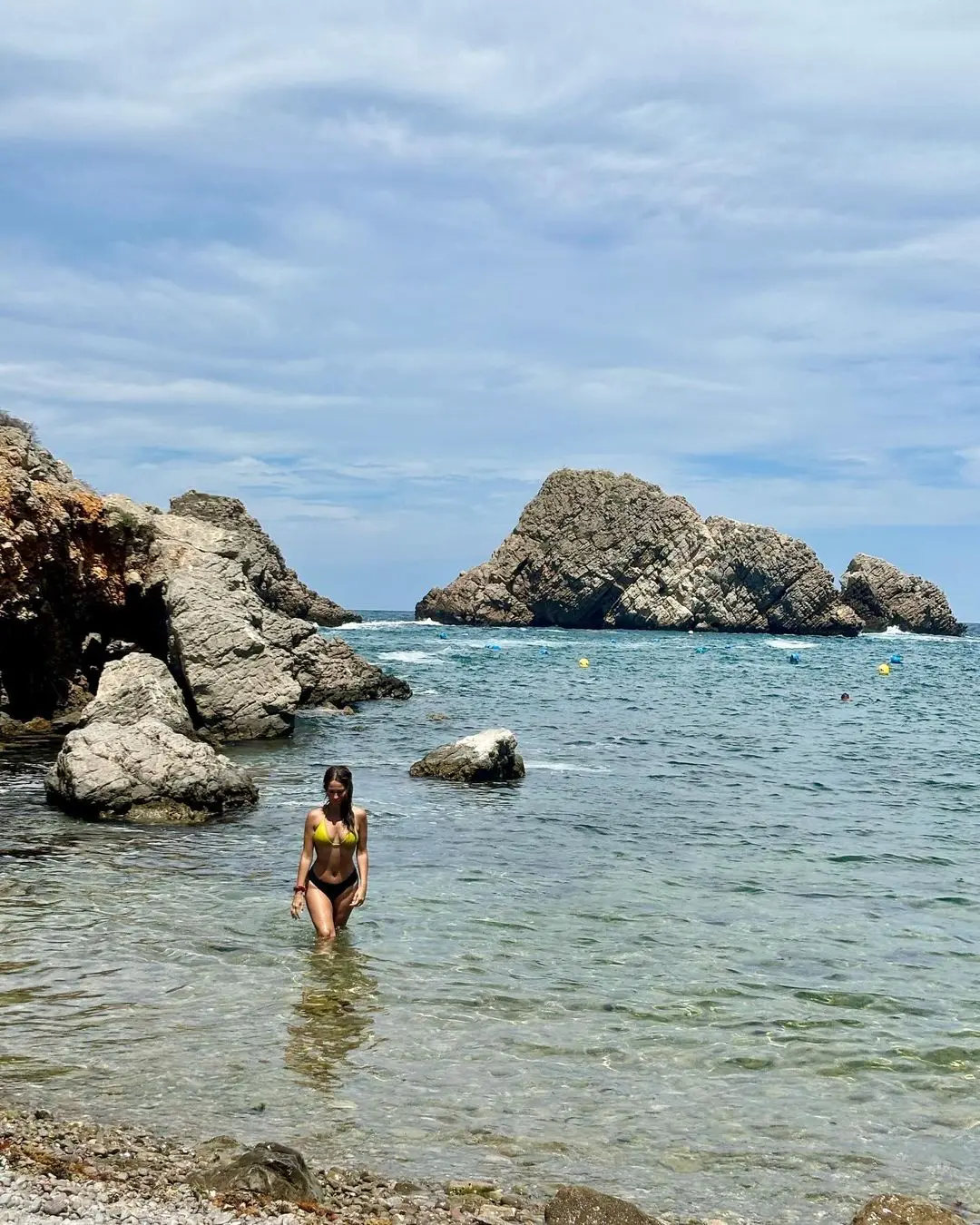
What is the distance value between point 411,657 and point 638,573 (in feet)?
233

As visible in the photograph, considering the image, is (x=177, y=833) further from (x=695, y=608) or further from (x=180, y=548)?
(x=695, y=608)

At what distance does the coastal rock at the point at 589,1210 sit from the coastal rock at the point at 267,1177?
1.35 metres

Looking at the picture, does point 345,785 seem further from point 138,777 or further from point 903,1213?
point 138,777

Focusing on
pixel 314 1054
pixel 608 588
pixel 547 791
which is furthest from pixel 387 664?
pixel 608 588

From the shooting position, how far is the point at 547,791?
23312mm

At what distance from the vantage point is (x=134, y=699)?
23906 millimetres

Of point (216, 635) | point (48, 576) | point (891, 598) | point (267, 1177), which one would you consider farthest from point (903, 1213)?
point (891, 598)

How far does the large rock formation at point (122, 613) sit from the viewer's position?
25.7 metres

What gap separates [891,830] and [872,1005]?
9.63m

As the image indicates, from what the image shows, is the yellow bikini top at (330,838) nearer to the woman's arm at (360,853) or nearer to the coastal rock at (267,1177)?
the woman's arm at (360,853)

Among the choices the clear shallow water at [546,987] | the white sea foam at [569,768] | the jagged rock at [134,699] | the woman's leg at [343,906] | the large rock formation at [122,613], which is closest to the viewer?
the clear shallow water at [546,987]

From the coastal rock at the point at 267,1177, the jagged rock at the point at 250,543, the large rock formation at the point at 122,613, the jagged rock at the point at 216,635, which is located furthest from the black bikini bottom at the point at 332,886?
the jagged rock at the point at 250,543

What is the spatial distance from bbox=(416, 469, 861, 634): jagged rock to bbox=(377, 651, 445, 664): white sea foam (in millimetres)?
62525

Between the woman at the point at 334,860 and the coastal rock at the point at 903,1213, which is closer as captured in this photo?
the coastal rock at the point at 903,1213
